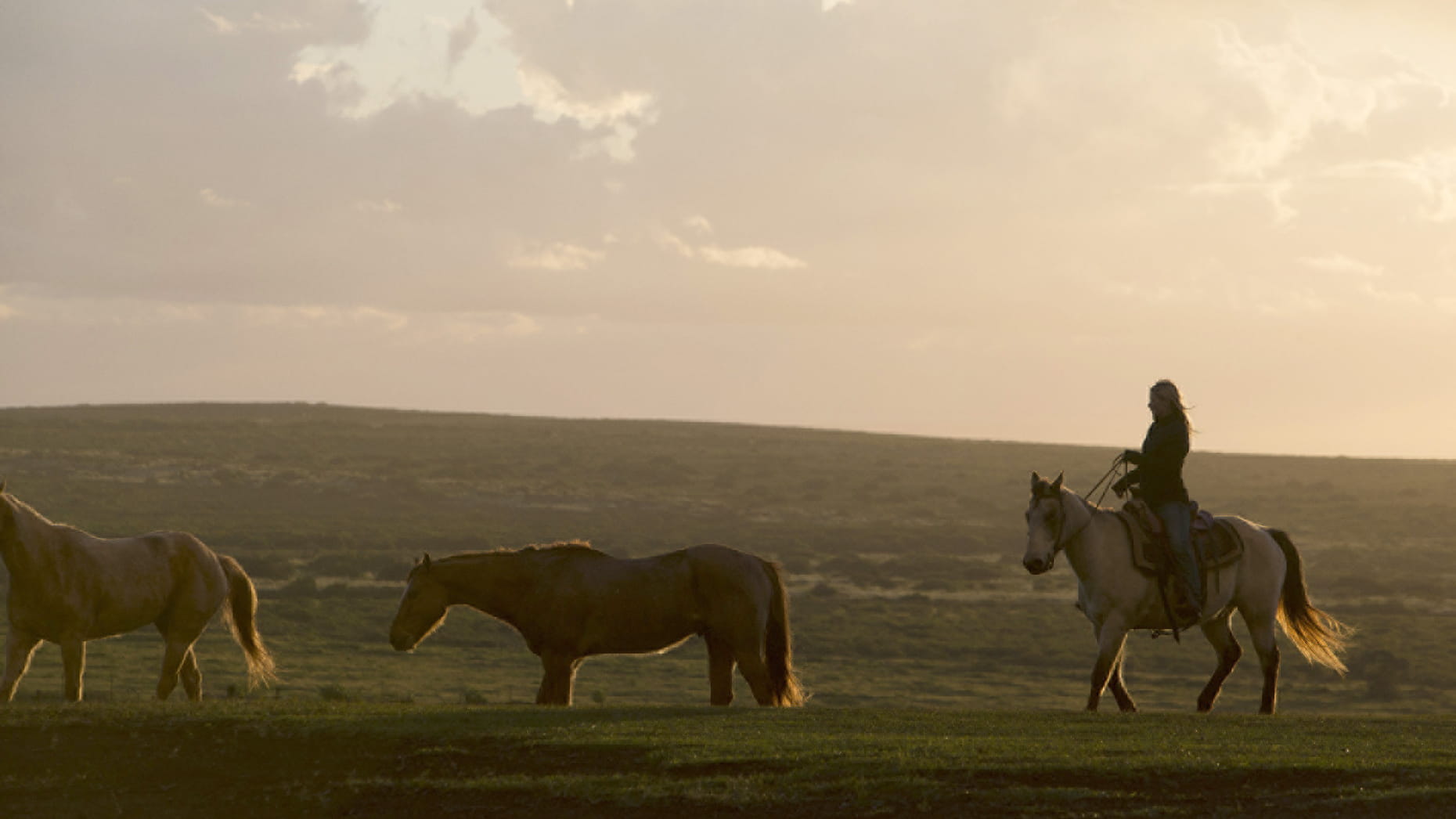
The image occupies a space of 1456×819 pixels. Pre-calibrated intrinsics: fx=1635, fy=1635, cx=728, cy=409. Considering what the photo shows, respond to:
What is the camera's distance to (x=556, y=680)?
16250mm

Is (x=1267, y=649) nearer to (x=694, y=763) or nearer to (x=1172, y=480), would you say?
(x=1172, y=480)

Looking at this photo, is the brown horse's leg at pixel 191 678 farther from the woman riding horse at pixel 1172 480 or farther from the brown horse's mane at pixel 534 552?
the woman riding horse at pixel 1172 480

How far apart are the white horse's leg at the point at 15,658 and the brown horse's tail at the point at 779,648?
6.97 metres

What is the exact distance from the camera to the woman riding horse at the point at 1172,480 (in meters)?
15.8

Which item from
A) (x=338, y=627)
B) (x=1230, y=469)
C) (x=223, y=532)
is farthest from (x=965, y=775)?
(x=1230, y=469)

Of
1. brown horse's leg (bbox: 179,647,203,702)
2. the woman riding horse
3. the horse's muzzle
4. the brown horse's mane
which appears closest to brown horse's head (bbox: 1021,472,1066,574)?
the horse's muzzle

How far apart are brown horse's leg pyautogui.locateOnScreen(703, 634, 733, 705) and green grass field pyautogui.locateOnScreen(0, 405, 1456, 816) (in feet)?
0.84

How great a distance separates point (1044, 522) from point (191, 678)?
8.80m

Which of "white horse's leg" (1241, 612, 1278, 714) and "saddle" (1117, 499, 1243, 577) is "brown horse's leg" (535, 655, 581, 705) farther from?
"white horse's leg" (1241, 612, 1278, 714)

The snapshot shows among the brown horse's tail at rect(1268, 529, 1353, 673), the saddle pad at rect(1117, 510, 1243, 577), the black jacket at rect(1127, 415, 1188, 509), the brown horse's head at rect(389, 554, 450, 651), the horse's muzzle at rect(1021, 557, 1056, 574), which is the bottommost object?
the brown horse's head at rect(389, 554, 450, 651)

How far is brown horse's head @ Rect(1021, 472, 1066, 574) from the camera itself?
15375 mm

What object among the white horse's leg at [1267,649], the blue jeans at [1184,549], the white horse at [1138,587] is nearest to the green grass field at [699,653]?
the white horse at [1138,587]

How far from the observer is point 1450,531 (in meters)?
74.8

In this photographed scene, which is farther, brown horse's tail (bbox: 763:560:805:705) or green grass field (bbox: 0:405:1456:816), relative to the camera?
brown horse's tail (bbox: 763:560:805:705)
